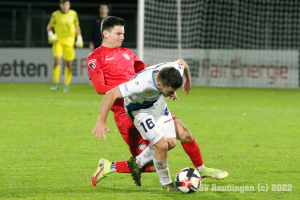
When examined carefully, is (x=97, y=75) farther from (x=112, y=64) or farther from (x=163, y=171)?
(x=163, y=171)

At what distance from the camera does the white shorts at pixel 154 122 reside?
3631 mm

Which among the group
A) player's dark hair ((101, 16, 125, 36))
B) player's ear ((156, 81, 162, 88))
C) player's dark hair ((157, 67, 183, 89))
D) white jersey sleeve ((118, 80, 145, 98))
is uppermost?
player's dark hair ((101, 16, 125, 36))

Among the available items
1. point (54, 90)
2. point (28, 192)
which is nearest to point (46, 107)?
point (54, 90)

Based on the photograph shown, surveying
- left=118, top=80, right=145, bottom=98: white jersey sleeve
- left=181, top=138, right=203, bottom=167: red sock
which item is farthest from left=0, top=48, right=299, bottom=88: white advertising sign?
left=118, top=80, right=145, bottom=98: white jersey sleeve

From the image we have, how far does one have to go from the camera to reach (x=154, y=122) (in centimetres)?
368

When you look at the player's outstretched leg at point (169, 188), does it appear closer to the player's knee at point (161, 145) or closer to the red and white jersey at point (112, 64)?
the player's knee at point (161, 145)

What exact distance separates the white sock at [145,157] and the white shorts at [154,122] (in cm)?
18

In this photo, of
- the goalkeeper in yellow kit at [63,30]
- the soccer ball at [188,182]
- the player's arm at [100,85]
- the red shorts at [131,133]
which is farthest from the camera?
the goalkeeper in yellow kit at [63,30]

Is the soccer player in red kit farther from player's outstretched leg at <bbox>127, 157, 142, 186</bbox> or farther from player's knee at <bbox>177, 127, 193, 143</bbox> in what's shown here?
player's outstretched leg at <bbox>127, 157, 142, 186</bbox>

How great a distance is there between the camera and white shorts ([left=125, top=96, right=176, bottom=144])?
11.9 feet

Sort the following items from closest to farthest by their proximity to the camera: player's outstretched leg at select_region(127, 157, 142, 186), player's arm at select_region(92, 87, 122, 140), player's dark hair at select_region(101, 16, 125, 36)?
1. player's arm at select_region(92, 87, 122, 140)
2. player's outstretched leg at select_region(127, 157, 142, 186)
3. player's dark hair at select_region(101, 16, 125, 36)

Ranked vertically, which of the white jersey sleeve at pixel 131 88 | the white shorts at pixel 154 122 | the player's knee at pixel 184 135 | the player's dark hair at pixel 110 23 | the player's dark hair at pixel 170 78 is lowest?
the player's knee at pixel 184 135

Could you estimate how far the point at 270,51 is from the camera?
48.4 ft

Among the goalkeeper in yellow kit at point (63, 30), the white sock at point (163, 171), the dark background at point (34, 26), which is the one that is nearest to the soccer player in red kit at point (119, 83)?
the white sock at point (163, 171)
